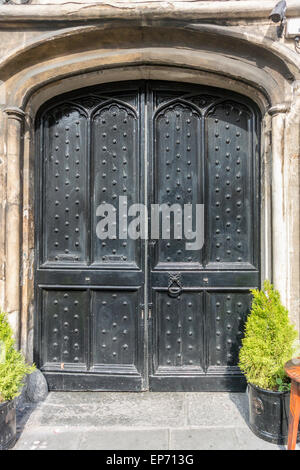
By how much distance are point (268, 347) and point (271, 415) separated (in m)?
0.50

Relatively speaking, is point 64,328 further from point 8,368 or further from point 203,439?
point 203,439

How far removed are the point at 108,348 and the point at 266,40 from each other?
3.24 meters

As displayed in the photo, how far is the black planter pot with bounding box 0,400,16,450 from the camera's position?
2385mm

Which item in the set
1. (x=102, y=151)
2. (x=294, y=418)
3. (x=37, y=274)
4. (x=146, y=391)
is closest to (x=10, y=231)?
(x=37, y=274)

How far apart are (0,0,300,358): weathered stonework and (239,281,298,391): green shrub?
40cm

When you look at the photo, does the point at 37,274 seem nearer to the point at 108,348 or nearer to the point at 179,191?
the point at 108,348

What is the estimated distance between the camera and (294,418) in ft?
7.45

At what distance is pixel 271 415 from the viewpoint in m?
2.53

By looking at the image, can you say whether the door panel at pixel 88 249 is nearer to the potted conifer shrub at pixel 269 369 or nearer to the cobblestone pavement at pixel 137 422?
the cobblestone pavement at pixel 137 422

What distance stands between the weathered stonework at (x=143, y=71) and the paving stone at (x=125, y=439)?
111 cm

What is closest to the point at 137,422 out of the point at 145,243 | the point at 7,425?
the point at 7,425

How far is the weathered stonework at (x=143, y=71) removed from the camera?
→ 2926 millimetres

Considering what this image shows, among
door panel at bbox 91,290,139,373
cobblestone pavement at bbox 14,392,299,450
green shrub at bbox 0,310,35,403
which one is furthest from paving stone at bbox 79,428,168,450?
door panel at bbox 91,290,139,373

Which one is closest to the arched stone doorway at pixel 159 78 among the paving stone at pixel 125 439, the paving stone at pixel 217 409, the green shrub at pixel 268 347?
the green shrub at pixel 268 347
